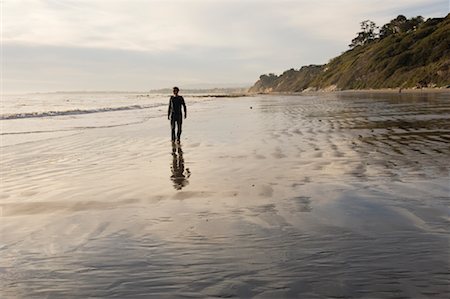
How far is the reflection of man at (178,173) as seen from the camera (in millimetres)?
8367

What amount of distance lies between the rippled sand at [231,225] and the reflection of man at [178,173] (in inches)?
2.0

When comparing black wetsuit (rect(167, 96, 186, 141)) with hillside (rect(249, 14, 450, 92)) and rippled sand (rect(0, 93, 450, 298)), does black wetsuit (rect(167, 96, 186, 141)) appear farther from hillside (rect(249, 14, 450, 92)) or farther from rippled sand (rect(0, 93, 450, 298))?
hillside (rect(249, 14, 450, 92))

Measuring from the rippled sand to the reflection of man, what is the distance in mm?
51

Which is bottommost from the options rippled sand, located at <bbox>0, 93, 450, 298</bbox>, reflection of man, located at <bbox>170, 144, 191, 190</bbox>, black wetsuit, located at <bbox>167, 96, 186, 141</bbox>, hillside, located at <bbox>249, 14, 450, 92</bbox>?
reflection of man, located at <bbox>170, 144, 191, 190</bbox>

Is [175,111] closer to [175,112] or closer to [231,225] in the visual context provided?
[175,112]

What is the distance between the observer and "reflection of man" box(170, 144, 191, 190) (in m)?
8.37

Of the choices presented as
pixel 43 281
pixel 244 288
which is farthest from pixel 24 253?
pixel 244 288

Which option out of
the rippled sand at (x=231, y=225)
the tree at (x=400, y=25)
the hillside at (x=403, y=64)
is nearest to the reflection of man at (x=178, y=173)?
the rippled sand at (x=231, y=225)

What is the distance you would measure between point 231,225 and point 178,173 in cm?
413

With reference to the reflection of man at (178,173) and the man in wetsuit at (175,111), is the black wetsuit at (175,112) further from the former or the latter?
the reflection of man at (178,173)

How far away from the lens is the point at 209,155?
12109 mm

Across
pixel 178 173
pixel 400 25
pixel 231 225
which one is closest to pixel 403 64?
pixel 400 25

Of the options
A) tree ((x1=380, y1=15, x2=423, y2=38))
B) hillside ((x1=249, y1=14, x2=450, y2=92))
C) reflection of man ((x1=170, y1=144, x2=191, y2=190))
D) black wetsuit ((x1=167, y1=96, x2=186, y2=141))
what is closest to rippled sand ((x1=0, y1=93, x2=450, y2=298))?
reflection of man ((x1=170, y1=144, x2=191, y2=190))

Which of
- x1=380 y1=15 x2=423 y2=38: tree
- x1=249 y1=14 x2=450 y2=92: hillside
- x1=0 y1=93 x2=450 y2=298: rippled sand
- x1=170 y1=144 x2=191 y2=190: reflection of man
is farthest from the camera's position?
x1=380 y1=15 x2=423 y2=38: tree
